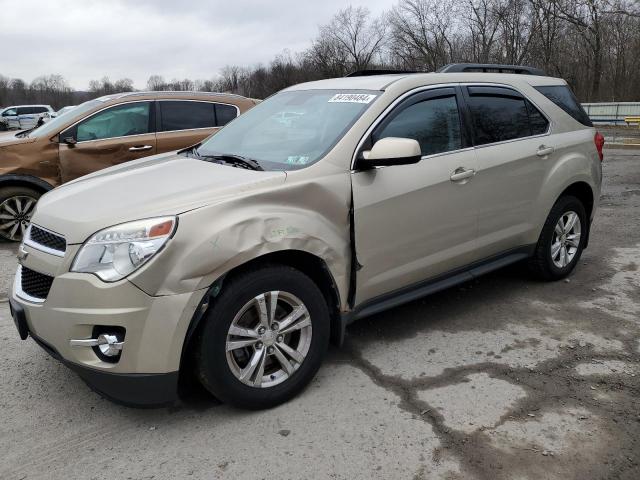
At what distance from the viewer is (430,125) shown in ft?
12.2

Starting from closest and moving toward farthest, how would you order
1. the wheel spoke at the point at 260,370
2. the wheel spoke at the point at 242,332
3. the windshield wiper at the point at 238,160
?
the wheel spoke at the point at 242,332, the wheel spoke at the point at 260,370, the windshield wiper at the point at 238,160

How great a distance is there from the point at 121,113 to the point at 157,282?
5.23 metres

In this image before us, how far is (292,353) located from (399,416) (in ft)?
2.19

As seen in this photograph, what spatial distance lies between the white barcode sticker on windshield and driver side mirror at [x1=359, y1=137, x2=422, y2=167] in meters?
0.43

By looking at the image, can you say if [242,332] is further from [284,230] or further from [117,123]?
[117,123]

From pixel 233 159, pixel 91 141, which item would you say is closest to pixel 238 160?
pixel 233 159

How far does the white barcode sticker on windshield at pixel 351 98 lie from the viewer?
137 inches

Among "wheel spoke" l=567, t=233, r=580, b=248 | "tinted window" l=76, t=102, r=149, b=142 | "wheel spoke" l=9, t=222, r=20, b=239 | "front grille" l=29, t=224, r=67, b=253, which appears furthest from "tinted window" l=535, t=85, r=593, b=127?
"wheel spoke" l=9, t=222, r=20, b=239

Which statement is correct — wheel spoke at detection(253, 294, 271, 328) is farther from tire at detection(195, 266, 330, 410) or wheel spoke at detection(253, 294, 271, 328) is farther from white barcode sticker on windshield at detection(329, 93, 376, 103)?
white barcode sticker on windshield at detection(329, 93, 376, 103)

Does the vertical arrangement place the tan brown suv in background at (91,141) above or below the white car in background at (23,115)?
below

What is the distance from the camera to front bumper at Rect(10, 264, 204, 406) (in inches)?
98.0

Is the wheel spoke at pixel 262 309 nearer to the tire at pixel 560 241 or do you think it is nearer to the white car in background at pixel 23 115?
the tire at pixel 560 241

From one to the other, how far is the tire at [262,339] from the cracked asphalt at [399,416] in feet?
0.52

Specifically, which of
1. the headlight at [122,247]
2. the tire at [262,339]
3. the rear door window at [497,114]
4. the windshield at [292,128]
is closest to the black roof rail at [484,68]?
the rear door window at [497,114]
